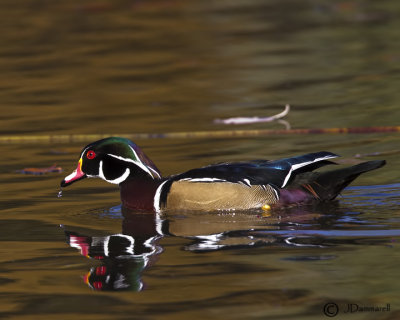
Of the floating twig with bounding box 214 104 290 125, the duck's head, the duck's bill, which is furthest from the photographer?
the floating twig with bounding box 214 104 290 125

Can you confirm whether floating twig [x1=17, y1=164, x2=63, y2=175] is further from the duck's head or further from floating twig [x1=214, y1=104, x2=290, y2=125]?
floating twig [x1=214, y1=104, x2=290, y2=125]

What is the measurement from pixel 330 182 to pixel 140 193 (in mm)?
1531

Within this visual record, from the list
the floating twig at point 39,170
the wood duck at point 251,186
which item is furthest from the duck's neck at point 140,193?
the floating twig at point 39,170

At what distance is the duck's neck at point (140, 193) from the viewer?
9.10 metres

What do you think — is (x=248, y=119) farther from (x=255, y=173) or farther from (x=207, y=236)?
(x=207, y=236)

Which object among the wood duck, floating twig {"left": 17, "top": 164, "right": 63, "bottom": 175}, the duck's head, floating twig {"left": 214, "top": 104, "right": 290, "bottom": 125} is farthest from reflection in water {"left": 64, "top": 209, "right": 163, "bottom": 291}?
floating twig {"left": 214, "top": 104, "right": 290, "bottom": 125}

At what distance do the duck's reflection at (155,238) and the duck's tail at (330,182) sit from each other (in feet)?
0.93

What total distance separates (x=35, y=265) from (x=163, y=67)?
10.3 metres

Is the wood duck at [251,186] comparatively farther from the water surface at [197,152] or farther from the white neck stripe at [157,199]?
the water surface at [197,152]

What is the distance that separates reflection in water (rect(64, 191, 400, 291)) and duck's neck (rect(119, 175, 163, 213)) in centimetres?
8

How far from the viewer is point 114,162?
944 cm

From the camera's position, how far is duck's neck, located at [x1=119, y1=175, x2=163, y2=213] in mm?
9102

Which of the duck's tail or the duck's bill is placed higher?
the duck's bill

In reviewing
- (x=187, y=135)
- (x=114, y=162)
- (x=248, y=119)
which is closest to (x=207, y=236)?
(x=114, y=162)
